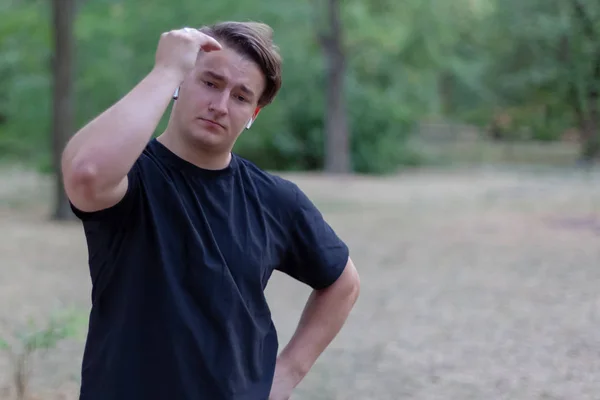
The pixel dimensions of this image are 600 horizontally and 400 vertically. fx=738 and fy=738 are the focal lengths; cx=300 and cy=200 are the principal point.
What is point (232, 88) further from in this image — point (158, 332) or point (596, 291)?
point (596, 291)

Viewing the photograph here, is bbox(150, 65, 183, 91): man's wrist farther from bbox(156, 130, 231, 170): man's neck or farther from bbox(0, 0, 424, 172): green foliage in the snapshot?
bbox(0, 0, 424, 172): green foliage

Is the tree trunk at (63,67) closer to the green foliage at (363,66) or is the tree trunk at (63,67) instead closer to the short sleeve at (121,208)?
the green foliage at (363,66)

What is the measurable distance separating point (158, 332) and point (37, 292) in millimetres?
5887

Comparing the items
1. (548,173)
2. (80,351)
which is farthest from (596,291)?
(548,173)

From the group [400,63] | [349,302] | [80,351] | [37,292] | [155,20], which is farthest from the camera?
[400,63]

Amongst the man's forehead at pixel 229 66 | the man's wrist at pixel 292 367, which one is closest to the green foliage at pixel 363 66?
the man's wrist at pixel 292 367

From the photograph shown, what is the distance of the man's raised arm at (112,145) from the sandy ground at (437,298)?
246 centimetres

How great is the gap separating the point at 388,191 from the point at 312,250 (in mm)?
15555

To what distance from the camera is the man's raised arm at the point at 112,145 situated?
4.49ft

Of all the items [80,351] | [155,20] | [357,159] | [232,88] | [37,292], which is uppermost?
[232,88]

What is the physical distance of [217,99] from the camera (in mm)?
1602

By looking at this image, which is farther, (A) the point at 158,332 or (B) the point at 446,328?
(B) the point at 446,328

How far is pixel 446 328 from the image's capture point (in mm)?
5602

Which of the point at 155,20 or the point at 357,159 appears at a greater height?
the point at 155,20
